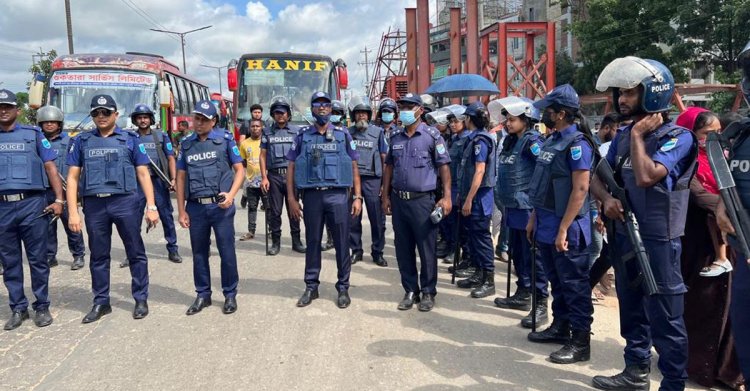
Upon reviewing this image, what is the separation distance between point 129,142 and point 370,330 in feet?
8.62

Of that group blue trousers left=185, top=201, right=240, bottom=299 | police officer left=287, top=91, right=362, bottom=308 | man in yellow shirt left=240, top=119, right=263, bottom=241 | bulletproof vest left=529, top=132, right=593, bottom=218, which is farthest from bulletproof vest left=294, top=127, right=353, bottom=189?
man in yellow shirt left=240, top=119, right=263, bottom=241

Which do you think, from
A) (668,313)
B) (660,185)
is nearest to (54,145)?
(660,185)

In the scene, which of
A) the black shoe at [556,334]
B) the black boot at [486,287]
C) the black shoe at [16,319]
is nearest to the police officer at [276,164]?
the black boot at [486,287]

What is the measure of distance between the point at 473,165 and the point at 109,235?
3410mm

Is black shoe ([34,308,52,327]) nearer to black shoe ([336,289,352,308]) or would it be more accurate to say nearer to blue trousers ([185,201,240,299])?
blue trousers ([185,201,240,299])

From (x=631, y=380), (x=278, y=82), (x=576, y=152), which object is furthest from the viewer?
(x=278, y=82)

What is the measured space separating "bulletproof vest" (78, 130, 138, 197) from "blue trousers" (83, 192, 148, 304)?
0.32 ft

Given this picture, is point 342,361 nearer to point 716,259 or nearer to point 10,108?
point 716,259

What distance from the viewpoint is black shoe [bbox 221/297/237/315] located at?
4.61 metres

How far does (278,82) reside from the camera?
11.1m

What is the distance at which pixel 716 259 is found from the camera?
3.22m

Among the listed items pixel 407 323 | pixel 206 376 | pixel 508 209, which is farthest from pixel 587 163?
pixel 206 376

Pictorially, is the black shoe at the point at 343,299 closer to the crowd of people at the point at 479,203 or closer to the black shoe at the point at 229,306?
the crowd of people at the point at 479,203

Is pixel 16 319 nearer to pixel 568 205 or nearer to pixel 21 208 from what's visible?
pixel 21 208
